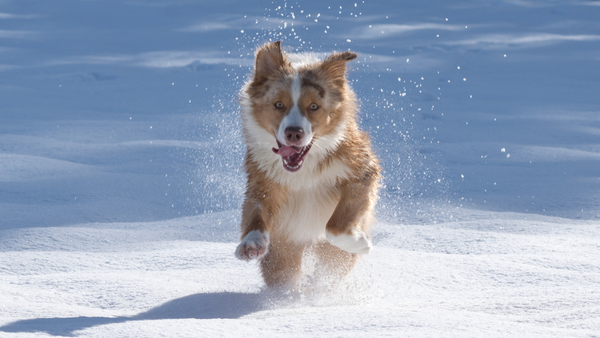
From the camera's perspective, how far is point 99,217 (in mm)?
Result: 5453

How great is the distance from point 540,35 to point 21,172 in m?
9.98

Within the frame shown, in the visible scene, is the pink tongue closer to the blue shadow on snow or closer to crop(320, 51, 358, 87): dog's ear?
crop(320, 51, 358, 87): dog's ear

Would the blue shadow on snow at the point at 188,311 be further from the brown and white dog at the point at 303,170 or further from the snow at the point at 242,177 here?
the brown and white dog at the point at 303,170

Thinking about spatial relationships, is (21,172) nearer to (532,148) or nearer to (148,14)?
(532,148)

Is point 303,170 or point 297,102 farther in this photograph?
point 303,170

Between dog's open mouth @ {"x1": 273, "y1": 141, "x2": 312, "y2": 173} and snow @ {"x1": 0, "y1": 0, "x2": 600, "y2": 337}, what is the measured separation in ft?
2.49

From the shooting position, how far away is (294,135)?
11.1 feet

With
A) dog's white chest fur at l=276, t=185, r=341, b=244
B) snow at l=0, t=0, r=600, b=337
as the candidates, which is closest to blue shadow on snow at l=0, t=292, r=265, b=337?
snow at l=0, t=0, r=600, b=337

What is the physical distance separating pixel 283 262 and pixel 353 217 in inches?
24.9

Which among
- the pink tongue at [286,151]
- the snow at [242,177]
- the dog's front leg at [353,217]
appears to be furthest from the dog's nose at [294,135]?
the snow at [242,177]

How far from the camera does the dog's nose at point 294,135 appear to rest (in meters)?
3.38

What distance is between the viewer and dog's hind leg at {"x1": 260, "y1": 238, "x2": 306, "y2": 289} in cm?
404

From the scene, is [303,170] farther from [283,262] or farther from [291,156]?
[283,262]

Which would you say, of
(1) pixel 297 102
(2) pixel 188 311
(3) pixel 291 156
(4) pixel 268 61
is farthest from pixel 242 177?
(2) pixel 188 311
